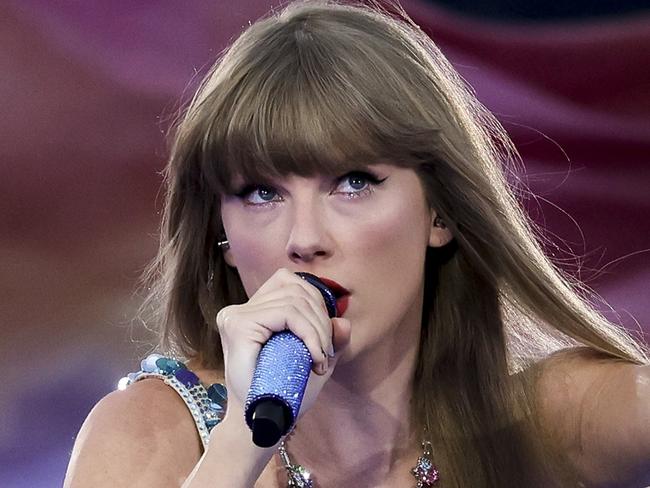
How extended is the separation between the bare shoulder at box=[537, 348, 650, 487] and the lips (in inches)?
16.0

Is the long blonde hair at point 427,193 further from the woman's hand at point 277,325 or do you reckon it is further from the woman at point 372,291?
the woman's hand at point 277,325

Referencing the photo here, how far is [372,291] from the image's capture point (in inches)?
61.0

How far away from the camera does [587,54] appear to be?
2480 millimetres

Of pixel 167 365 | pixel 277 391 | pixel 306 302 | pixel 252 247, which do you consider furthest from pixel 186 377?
pixel 277 391

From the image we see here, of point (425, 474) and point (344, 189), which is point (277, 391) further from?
point (425, 474)

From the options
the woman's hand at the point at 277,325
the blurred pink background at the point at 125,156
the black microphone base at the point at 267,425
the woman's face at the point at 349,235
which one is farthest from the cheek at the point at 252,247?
the blurred pink background at the point at 125,156

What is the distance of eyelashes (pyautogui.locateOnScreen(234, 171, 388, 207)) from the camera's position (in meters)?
1.56

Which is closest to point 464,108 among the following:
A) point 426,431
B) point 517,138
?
point 426,431

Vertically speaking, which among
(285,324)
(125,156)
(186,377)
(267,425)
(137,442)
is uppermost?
(125,156)

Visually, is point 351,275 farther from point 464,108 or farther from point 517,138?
point 517,138

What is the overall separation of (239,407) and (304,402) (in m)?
0.07

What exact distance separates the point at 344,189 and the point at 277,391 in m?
0.47

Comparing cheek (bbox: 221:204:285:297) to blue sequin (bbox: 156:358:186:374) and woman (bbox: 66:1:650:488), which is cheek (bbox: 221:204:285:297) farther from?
blue sequin (bbox: 156:358:186:374)

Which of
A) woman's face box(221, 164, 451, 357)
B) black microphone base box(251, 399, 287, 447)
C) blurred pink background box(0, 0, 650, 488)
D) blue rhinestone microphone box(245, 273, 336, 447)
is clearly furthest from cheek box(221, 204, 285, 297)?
blurred pink background box(0, 0, 650, 488)
